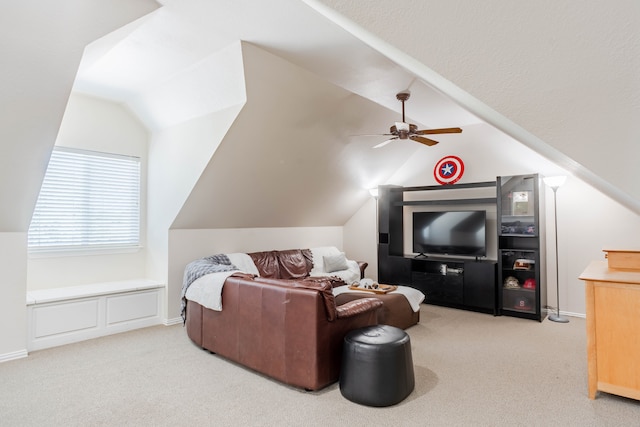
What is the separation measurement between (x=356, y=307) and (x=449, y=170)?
3.72m

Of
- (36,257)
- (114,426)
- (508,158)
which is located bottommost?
(114,426)

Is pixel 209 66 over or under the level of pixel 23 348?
over

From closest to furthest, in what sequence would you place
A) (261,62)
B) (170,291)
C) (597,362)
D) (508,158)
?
(597,362)
(261,62)
(170,291)
(508,158)

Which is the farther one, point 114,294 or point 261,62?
point 114,294

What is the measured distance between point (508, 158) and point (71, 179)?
20.1 feet

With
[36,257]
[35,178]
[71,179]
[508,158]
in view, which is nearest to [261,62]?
[35,178]

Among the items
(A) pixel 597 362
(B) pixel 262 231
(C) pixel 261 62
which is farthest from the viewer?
(B) pixel 262 231

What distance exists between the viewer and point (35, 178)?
360 cm

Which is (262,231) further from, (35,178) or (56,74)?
(56,74)

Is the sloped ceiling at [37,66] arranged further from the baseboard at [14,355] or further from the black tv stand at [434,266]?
the black tv stand at [434,266]

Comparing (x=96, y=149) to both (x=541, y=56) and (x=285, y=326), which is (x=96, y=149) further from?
(x=541, y=56)

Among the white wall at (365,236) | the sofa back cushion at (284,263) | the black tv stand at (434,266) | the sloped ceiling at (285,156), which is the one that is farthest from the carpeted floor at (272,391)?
the white wall at (365,236)

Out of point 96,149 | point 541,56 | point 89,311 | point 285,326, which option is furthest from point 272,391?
point 96,149

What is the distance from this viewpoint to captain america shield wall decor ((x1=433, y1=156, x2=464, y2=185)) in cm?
612
